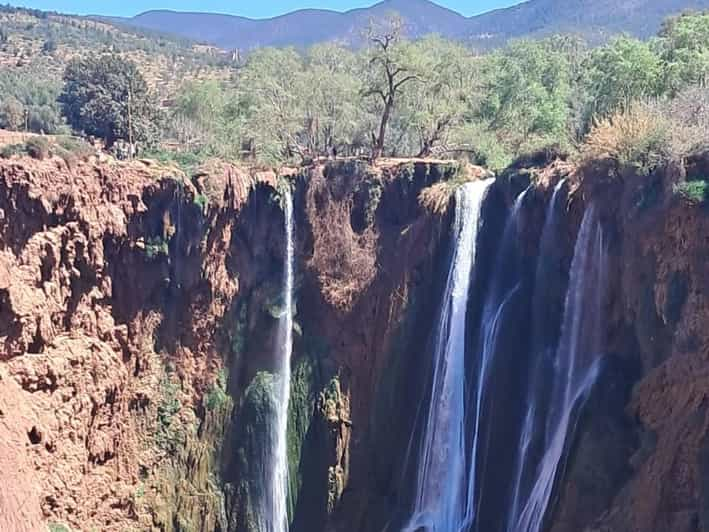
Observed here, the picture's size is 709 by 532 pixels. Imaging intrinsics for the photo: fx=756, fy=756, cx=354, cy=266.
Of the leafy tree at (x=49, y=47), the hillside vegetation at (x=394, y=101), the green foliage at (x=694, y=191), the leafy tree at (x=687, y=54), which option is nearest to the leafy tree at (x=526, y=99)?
the hillside vegetation at (x=394, y=101)

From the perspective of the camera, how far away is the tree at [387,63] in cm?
2920

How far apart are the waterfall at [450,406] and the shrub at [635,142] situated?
15.5 ft

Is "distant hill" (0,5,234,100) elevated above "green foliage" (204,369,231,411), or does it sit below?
above

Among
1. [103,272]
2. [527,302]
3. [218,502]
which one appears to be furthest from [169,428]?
[527,302]

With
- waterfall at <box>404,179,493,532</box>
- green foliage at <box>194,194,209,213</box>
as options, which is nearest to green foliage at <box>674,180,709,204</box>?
waterfall at <box>404,179,493,532</box>

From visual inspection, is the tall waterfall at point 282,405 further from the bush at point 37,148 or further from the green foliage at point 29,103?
the green foliage at point 29,103

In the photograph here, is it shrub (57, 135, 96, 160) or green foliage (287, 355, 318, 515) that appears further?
green foliage (287, 355, 318, 515)

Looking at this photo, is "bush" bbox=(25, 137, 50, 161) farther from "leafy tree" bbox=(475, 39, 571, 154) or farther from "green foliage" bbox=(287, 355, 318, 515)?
"leafy tree" bbox=(475, 39, 571, 154)

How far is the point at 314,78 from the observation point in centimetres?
3275

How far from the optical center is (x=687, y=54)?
1014 inches

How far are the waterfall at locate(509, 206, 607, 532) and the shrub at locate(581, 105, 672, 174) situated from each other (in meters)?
1.41

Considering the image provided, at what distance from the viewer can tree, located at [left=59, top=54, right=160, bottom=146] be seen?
37.2 m

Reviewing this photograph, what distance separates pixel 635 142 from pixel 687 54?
10.9 meters

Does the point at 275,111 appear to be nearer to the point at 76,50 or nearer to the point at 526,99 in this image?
the point at 526,99
